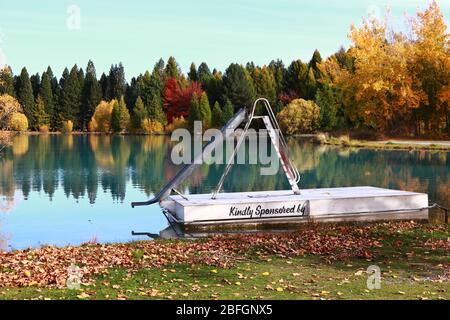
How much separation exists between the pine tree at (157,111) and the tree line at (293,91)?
5.3 inches

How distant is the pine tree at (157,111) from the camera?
80.5 m

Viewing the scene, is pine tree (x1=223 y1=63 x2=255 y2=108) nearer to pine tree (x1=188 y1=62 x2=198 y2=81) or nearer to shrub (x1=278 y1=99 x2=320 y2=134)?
shrub (x1=278 y1=99 x2=320 y2=134)

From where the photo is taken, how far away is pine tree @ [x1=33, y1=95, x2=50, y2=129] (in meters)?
87.1

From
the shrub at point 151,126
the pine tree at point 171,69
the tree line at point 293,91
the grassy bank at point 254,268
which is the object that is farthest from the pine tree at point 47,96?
the grassy bank at point 254,268

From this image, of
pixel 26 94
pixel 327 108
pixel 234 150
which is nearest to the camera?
pixel 234 150

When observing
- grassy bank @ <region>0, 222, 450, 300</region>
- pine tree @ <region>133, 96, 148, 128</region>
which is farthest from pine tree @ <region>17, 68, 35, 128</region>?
grassy bank @ <region>0, 222, 450, 300</region>

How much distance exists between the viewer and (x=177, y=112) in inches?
3204

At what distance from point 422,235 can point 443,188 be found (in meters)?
11.9

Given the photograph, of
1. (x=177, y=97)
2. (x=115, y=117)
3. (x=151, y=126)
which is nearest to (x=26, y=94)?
(x=115, y=117)

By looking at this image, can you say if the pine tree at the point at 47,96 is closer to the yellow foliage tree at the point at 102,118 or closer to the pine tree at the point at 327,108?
the yellow foliage tree at the point at 102,118

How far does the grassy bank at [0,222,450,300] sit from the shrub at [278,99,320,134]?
162 ft

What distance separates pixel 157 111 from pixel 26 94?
2033 centimetres

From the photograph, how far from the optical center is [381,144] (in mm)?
47438

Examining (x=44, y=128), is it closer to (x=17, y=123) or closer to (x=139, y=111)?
(x=139, y=111)
